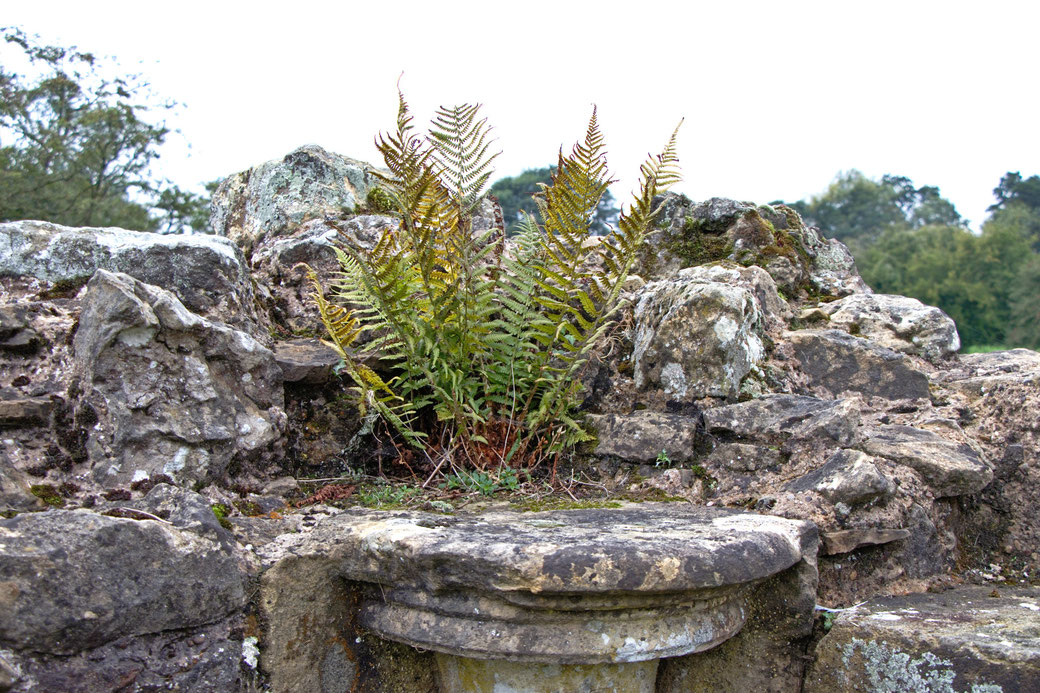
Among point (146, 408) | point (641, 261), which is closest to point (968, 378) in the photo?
point (641, 261)

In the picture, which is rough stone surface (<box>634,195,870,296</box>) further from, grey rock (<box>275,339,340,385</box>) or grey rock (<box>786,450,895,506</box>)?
grey rock (<box>275,339,340,385</box>)

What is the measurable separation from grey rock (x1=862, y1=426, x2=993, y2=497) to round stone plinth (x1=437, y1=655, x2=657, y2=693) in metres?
1.07

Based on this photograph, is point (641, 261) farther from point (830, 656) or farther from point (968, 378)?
point (830, 656)

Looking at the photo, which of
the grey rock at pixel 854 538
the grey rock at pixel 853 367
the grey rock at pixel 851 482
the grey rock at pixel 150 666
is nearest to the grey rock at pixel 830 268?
the grey rock at pixel 853 367

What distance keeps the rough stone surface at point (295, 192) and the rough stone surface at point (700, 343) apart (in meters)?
1.40

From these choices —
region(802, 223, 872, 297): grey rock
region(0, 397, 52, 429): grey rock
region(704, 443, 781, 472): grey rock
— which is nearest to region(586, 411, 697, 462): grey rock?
region(704, 443, 781, 472): grey rock

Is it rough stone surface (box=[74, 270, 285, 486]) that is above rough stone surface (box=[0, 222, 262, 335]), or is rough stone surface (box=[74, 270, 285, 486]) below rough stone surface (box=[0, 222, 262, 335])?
below

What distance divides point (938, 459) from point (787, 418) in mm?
459

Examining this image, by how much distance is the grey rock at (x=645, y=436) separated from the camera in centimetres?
261

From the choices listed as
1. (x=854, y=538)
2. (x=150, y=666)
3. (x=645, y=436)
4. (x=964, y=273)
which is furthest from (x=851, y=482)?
(x=964, y=273)

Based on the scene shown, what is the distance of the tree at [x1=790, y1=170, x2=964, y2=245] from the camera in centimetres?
5725

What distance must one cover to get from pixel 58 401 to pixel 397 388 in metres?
1.11

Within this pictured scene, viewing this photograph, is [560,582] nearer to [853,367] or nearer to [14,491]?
[14,491]

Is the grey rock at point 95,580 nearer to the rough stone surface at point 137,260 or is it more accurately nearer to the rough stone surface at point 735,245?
the rough stone surface at point 137,260
